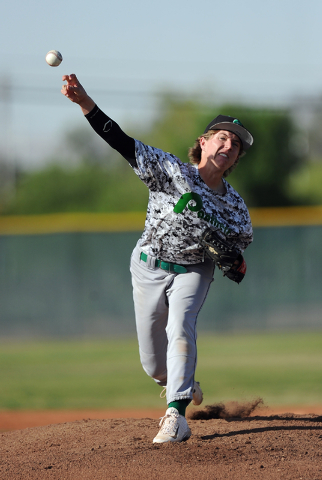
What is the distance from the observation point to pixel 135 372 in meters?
8.73

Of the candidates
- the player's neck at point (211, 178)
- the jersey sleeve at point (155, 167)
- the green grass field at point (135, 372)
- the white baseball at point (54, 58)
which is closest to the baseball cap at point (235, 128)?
the player's neck at point (211, 178)

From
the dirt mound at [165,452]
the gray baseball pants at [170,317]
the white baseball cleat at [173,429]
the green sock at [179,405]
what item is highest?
the gray baseball pants at [170,317]

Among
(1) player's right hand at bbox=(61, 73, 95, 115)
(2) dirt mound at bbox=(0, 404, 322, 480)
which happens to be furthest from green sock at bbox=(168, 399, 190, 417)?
(1) player's right hand at bbox=(61, 73, 95, 115)

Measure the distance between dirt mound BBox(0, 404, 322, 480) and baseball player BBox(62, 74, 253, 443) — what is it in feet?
0.76

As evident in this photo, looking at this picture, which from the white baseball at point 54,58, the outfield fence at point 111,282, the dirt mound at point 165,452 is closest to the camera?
the dirt mound at point 165,452

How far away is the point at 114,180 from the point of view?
83.8ft

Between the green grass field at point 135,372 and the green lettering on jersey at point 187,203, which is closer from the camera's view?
the green lettering on jersey at point 187,203

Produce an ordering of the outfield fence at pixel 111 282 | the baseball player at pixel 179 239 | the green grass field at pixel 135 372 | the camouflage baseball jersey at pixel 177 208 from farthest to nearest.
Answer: the outfield fence at pixel 111 282 → the green grass field at pixel 135 372 → the camouflage baseball jersey at pixel 177 208 → the baseball player at pixel 179 239

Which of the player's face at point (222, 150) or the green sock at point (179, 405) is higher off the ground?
the player's face at point (222, 150)

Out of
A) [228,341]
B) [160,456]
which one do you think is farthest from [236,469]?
[228,341]

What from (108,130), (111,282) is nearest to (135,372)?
(111,282)

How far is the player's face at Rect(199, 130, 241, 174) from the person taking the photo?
11.3 ft

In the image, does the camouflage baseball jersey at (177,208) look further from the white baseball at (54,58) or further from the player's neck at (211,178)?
the white baseball at (54,58)

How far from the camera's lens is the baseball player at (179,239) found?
3.17m
